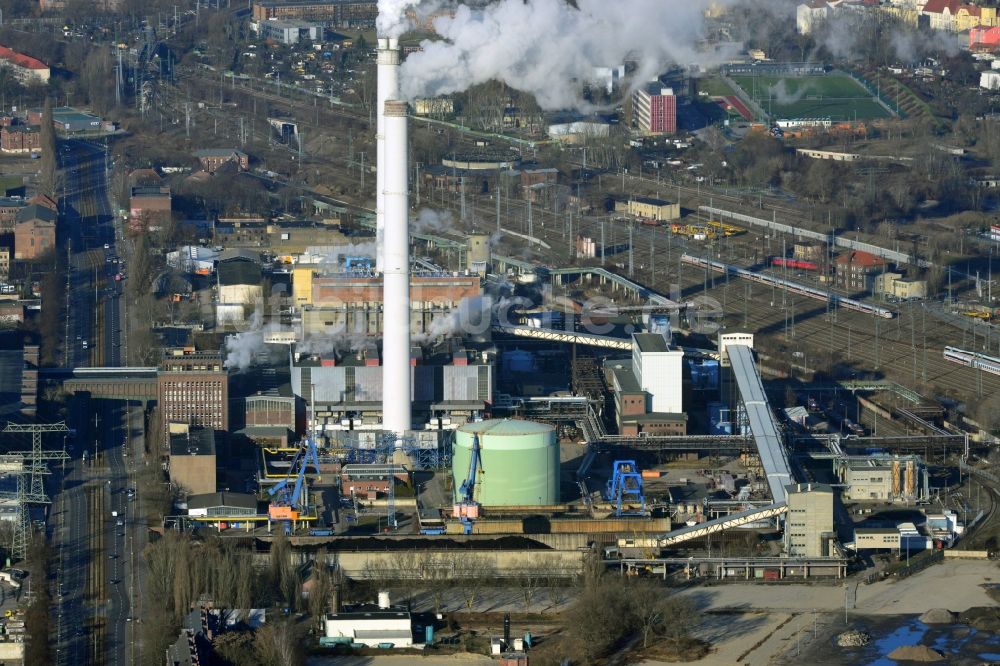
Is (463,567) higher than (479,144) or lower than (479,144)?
lower

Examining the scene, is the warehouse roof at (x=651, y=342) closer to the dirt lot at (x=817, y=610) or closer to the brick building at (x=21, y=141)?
the dirt lot at (x=817, y=610)

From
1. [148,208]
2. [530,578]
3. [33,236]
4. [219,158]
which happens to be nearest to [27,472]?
[530,578]

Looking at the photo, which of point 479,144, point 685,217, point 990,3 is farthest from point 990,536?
point 990,3

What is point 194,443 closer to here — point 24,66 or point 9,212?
point 9,212

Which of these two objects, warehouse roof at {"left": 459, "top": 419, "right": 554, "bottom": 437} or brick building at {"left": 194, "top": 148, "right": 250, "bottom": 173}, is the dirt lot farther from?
brick building at {"left": 194, "top": 148, "right": 250, "bottom": 173}

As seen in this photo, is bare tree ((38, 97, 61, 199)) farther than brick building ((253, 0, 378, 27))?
No

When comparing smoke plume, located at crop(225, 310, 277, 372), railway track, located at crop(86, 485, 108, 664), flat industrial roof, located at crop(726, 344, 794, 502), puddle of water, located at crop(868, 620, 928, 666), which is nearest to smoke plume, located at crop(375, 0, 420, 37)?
smoke plume, located at crop(225, 310, 277, 372)

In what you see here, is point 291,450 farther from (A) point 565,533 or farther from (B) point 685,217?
(B) point 685,217

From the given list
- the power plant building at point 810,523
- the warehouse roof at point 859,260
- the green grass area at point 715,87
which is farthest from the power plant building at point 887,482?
the green grass area at point 715,87
